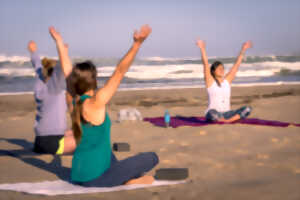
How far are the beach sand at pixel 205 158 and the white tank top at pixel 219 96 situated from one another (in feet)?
2.47

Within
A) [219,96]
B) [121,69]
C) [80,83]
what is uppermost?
[121,69]

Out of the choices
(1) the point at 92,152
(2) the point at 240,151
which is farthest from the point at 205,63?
(1) the point at 92,152

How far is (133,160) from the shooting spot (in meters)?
3.96

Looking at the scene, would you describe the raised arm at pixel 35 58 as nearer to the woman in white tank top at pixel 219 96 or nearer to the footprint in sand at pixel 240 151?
the footprint in sand at pixel 240 151

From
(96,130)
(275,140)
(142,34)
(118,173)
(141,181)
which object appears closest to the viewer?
(142,34)

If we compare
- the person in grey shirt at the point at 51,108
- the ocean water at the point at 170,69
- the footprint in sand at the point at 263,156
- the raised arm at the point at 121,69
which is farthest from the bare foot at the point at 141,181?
the ocean water at the point at 170,69

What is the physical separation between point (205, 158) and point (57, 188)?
2028 millimetres

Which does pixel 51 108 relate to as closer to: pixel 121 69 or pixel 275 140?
pixel 121 69

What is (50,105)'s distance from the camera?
4.95 m

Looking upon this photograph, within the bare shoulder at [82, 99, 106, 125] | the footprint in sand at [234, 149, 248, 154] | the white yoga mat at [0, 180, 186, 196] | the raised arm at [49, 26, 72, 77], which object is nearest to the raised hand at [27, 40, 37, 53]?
the raised arm at [49, 26, 72, 77]

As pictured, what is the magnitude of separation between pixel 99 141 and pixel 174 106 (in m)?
8.30

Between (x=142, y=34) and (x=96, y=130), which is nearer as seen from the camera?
(x=142, y=34)

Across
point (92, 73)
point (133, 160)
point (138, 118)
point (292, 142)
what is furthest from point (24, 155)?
point (292, 142)

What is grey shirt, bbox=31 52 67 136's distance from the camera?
4922 millimetres
